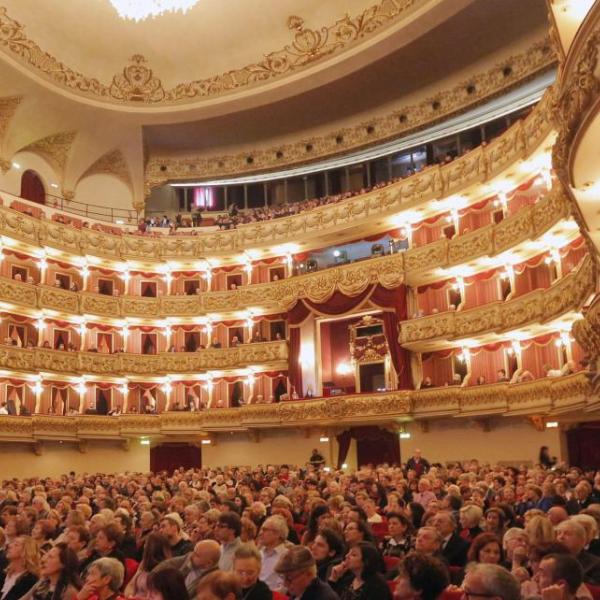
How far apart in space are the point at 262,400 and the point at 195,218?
9.02 metres

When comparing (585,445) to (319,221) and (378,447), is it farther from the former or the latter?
(319,221)

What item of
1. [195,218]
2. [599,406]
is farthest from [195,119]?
[599,406]

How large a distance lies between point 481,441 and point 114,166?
20208mm

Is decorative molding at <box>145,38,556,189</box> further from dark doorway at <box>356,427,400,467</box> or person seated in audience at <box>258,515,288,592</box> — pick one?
person seated in audience at <box>258,515,288,592</box>

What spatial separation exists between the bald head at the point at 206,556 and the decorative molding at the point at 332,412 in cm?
1165

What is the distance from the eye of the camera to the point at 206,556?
188 inches

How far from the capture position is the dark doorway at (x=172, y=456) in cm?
2723

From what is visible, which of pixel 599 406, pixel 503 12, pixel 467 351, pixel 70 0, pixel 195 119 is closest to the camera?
pixel 599 406

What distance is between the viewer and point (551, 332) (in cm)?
1920

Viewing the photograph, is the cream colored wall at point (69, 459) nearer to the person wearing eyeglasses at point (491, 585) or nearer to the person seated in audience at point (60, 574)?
the person seated in audience at point (60, 574)

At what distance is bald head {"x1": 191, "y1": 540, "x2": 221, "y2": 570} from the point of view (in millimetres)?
4773

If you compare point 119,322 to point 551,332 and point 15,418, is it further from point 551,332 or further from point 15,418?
point 551,332

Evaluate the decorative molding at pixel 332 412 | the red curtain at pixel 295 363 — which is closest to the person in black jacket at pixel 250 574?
the decorative molding at pixel 332 412

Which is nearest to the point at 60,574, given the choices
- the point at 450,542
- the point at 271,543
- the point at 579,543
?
the point at 271,543
